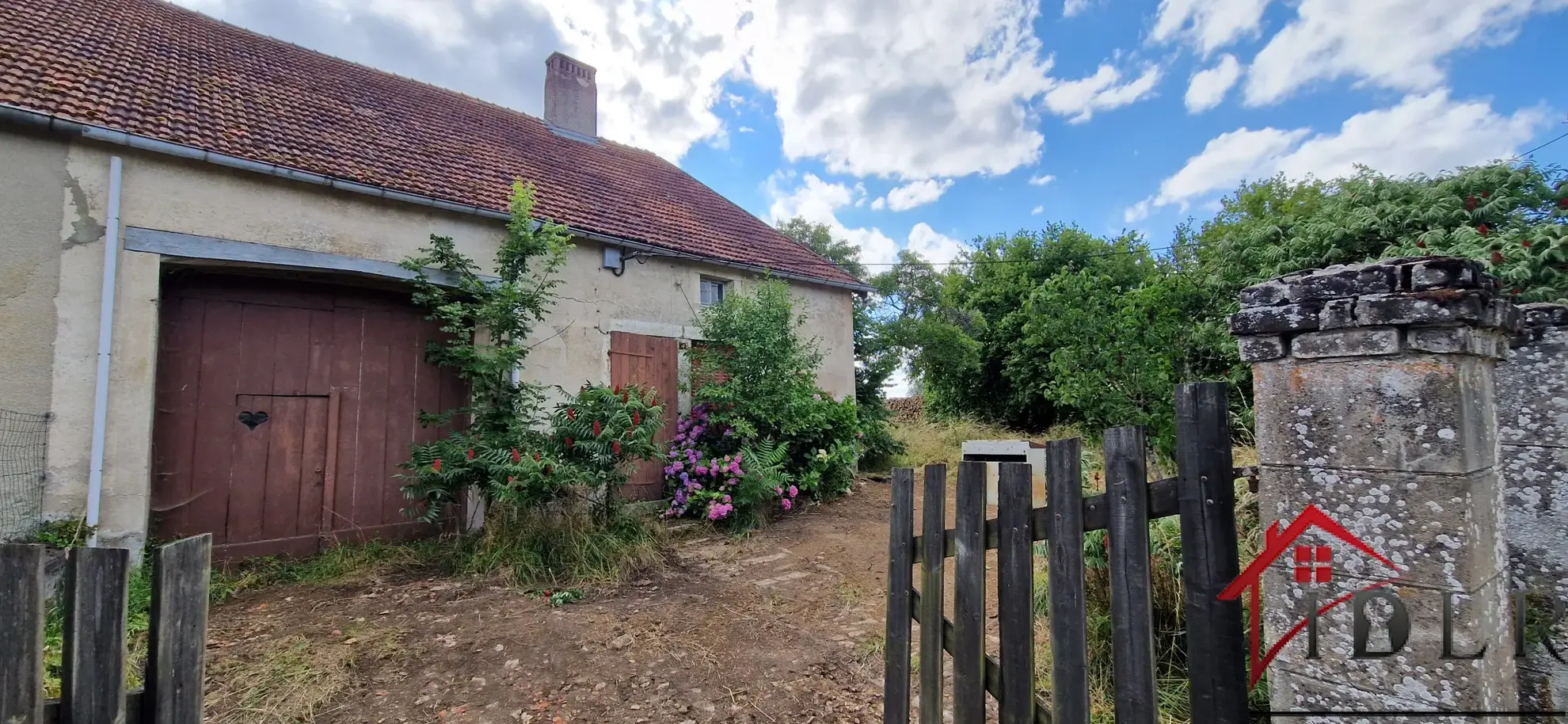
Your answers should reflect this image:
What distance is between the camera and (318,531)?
583cm

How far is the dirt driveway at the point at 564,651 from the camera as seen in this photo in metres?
2.95

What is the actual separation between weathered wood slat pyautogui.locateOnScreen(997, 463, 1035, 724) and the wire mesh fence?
6256mm

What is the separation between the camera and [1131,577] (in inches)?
62.9

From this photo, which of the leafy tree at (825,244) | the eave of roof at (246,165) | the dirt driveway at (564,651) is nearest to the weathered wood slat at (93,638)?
the dirt driveway at (564,651)

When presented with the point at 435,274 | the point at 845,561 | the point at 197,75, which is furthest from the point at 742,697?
the point at 197,75

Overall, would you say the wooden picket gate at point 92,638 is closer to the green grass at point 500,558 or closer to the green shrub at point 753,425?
the green grass at point 500,558

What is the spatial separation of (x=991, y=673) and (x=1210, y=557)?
0.79 metres

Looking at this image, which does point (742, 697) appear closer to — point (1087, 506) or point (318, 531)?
point (1087, 506)

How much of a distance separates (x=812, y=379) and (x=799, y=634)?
14.0ft

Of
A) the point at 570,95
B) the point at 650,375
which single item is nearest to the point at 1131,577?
the point at 650,375

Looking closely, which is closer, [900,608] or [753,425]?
[900,608]

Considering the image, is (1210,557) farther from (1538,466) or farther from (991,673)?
(1538,466)

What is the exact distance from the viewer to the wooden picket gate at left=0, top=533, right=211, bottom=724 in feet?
4.33

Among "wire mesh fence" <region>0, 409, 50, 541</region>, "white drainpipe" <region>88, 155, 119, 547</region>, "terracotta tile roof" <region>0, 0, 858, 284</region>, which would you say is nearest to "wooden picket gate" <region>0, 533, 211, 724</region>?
"white drainpipe" <region>88, 155, 119, 547</region>
